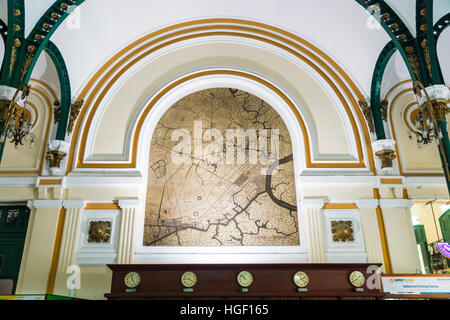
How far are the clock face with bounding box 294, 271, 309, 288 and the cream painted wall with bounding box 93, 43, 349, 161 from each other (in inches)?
119

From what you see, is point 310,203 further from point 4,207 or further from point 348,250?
point 4,207

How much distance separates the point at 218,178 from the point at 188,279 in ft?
8.34

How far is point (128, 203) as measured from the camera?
6809 mm

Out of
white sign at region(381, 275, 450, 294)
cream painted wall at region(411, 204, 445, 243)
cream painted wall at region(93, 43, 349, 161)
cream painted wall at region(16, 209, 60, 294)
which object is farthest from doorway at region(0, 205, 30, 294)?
cream painted wall at region(411, 204, 445, 243)

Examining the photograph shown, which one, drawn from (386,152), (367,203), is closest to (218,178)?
(367,203)

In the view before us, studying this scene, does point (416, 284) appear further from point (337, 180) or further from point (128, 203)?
point (128, 203)

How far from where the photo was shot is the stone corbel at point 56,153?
698cm

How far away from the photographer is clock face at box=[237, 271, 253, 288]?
5105mm

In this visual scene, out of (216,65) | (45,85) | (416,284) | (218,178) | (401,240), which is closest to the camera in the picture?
(416,284)

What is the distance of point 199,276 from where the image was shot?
5.15 meters

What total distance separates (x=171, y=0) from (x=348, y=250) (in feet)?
20.7
